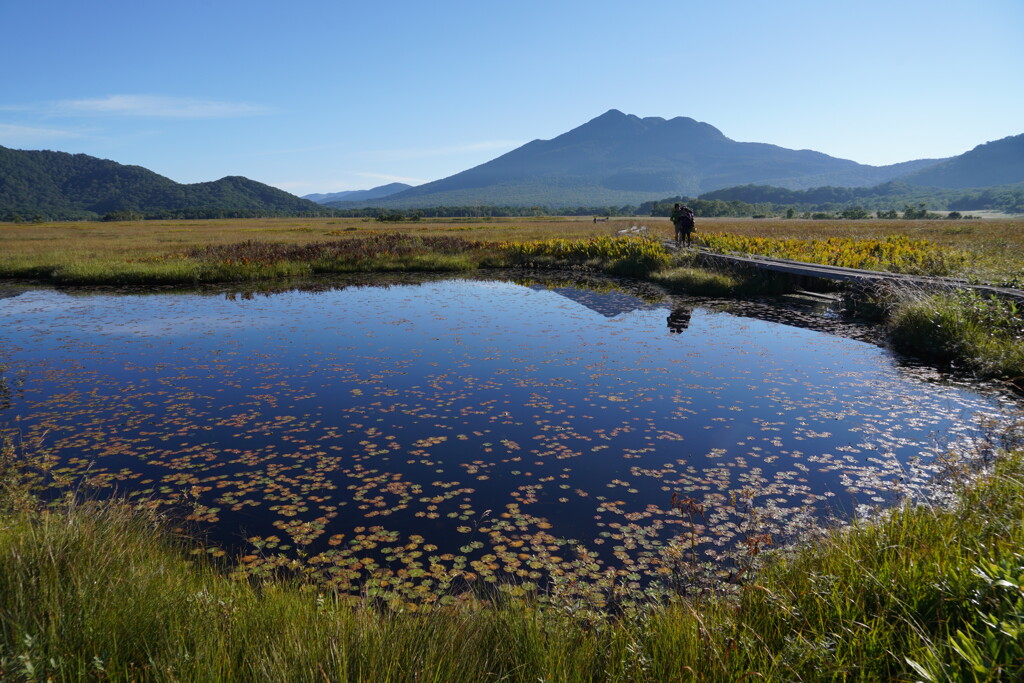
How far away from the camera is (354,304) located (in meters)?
20.2

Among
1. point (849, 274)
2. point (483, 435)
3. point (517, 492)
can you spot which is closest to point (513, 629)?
point (517, 492)

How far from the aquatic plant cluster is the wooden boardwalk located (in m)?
0.94

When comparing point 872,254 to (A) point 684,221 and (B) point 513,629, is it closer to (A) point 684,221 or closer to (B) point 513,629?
(A) point 684,221

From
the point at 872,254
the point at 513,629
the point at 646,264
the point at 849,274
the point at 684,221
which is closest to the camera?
the point at 513,629

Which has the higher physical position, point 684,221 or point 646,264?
point 684,221

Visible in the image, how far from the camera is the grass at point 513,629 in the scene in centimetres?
262

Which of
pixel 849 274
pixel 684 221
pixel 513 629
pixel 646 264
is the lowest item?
pixel 513 629

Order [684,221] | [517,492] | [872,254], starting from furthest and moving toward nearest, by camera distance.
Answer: [684,221], [872,254], [517,492]

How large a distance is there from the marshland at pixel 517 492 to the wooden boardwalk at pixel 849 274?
70 cm

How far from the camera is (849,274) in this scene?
1748 cm

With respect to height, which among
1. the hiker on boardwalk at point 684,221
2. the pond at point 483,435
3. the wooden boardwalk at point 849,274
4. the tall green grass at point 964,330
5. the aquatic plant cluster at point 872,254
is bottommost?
the pond at point 483,435

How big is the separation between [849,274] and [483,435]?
1524cm

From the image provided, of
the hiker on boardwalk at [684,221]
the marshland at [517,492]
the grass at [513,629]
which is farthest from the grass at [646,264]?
the grass at [513,629]

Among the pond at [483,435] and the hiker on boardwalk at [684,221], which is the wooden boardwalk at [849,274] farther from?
the hiker on boardwalk at [684,221]
